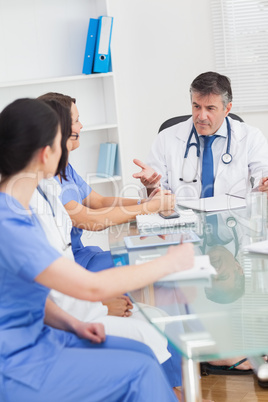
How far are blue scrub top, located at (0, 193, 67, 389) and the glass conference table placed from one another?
0.85ft

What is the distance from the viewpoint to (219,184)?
2744mm

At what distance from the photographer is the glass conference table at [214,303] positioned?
119 centimetres

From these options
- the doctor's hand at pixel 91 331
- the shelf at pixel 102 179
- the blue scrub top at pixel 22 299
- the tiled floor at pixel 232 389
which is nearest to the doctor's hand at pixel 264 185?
the tiled floor at pixel 232 389

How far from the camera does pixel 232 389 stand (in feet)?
7.22

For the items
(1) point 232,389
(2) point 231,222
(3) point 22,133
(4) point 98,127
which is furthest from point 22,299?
(4) point 98,127

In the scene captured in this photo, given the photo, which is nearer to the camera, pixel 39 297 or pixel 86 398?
pixel 86 398

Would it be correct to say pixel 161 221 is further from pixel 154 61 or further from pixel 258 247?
pixel 154 61

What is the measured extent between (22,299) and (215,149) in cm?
160

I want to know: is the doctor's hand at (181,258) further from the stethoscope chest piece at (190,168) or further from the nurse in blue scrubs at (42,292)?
the stethoscope chest piece at (190,168)

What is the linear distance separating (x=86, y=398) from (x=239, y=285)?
1.60 ft

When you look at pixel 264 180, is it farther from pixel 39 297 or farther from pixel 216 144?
pixel 39 297

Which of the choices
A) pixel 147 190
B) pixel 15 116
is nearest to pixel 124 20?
pixel 147 190

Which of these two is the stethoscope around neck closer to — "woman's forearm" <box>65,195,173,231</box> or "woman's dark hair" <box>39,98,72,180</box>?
"woman's forearm" <box>65,195,173,231</box>

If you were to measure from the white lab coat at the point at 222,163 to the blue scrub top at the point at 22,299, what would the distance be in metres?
1.39
